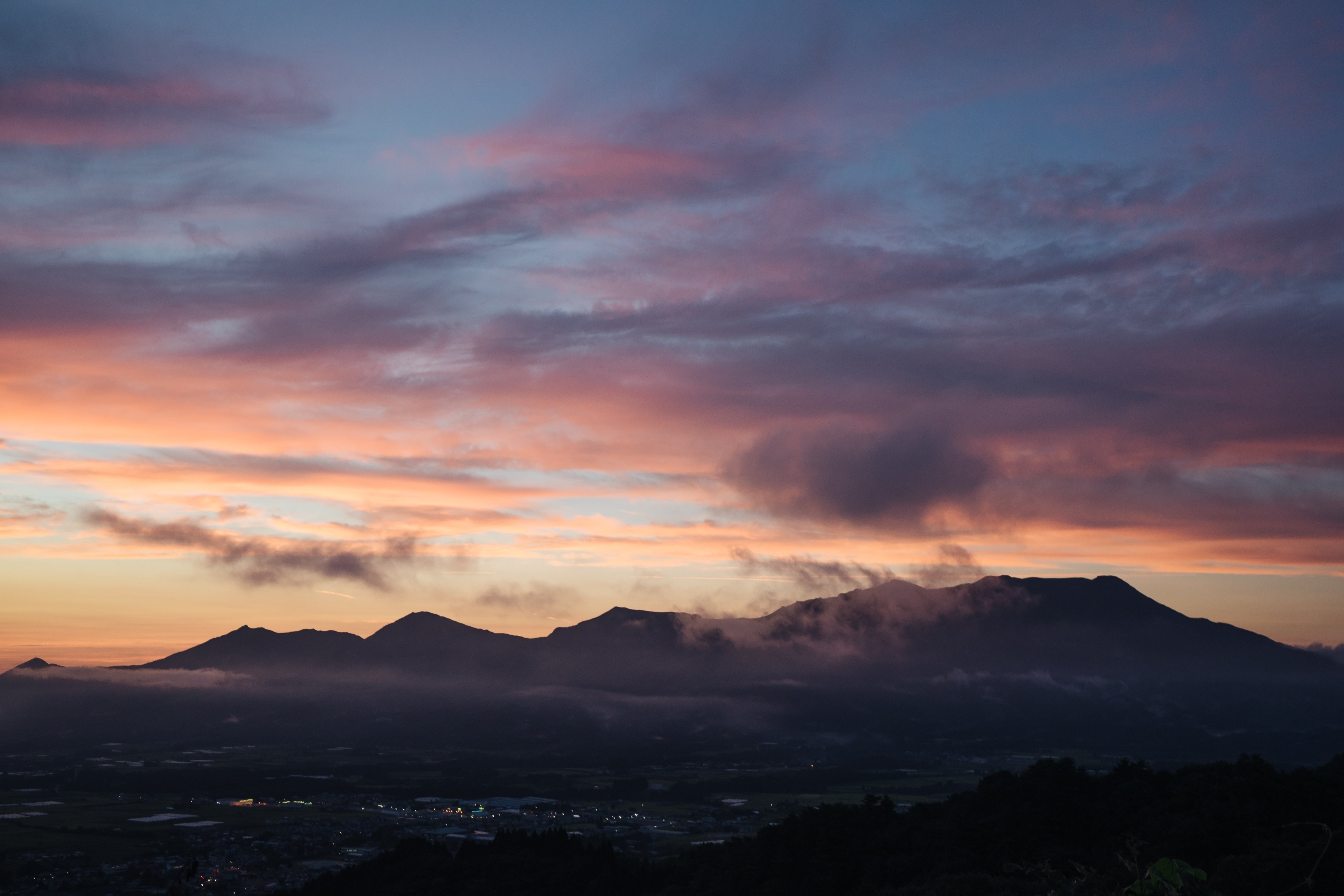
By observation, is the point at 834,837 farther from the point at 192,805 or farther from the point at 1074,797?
the point at 192,805

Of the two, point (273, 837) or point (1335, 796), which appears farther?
point (273, 837)

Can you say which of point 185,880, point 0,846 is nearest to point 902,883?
point 185,880

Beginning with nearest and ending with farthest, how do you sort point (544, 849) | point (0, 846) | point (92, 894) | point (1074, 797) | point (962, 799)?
point (1074, 797)
point (962, 799)
point (544, 849)
point (92, 894)
point (0, 846)

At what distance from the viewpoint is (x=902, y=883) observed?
5797cm

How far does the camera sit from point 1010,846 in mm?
60812

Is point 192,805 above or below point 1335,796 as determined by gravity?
below

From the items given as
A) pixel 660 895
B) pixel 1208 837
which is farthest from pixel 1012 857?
pixel 660 895

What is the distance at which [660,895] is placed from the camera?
69062mm

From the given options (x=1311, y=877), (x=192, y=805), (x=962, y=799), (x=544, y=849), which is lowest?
(x=192, y=805)

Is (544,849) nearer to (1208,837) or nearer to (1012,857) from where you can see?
(1012,857)

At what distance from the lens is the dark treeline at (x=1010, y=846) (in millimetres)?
43344

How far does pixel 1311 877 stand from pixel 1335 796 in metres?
57.5

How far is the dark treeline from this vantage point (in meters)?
43.3

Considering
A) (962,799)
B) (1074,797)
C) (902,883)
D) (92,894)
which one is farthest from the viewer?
(92,894)
